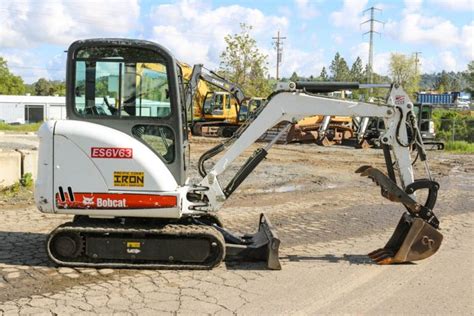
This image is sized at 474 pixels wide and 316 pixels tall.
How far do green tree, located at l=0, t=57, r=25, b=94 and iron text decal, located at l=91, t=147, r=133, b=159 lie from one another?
8341 centimetres

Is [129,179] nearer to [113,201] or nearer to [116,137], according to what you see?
[113,201]

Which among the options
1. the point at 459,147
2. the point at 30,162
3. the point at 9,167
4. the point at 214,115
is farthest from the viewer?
the point at 214,115

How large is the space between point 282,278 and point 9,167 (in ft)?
23.4

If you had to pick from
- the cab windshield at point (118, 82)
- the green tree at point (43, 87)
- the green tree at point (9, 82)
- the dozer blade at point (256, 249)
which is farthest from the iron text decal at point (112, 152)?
the green tree at point (43, 87)

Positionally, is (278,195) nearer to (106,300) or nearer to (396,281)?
(396,281)

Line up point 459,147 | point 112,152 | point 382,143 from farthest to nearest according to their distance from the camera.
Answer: point 459,147 < point 382,143 < point 112,152

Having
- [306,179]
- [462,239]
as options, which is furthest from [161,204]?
[306,179]

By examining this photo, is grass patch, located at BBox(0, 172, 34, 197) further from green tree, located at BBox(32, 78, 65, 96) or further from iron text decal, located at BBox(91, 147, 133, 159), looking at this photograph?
green tree, located at BBox(32, 78, 65, 96)

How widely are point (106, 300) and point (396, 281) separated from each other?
3.23 metres

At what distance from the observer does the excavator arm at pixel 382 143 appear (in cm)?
658

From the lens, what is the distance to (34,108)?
218 ft

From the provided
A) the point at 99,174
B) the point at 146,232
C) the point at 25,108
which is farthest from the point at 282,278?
the point at 25,108

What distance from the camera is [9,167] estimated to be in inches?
423

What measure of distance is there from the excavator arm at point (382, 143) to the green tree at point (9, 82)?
83535 mm
